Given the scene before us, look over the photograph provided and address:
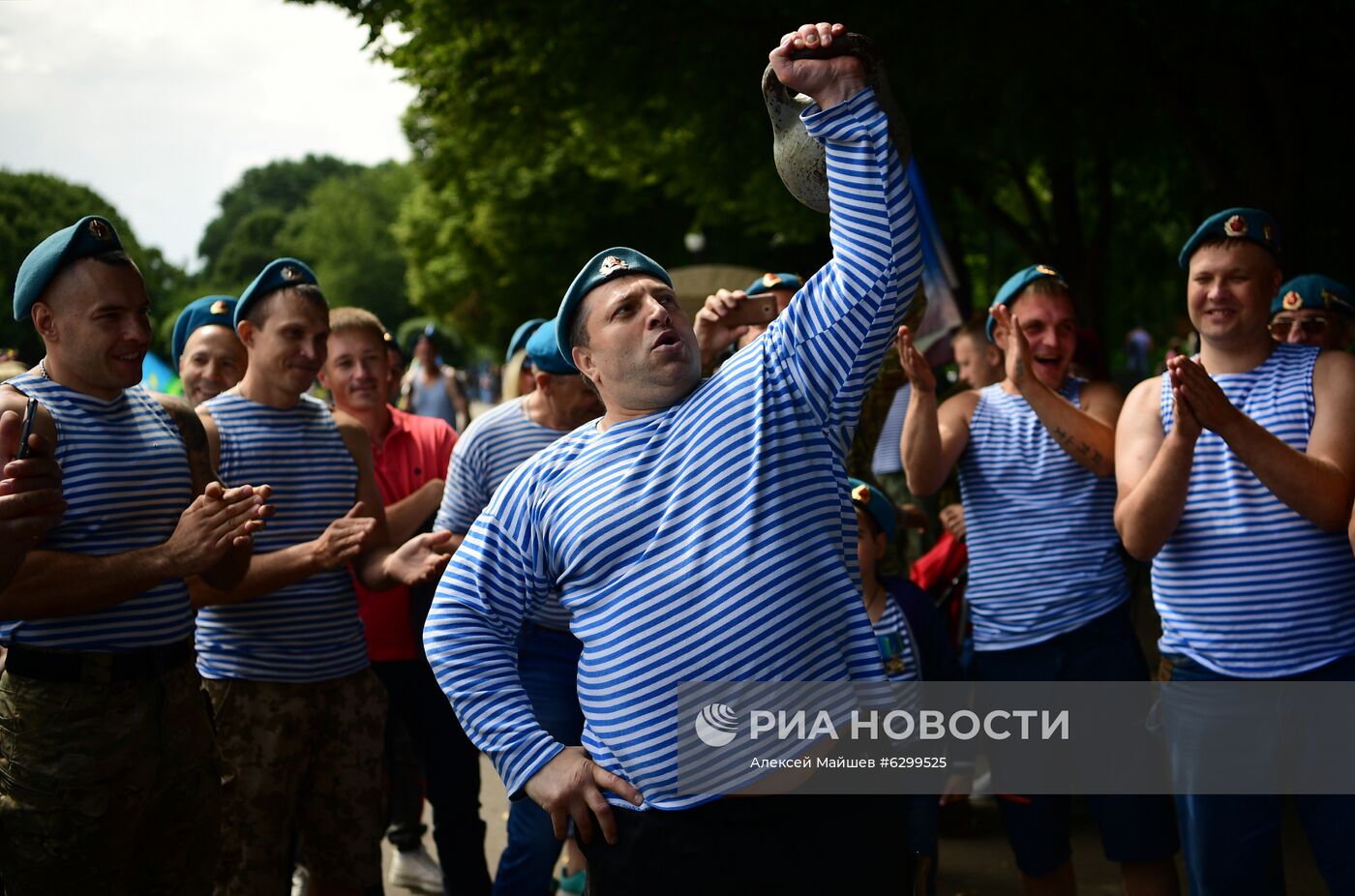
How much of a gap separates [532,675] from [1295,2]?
6.18m

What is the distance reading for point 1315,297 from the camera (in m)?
4.85

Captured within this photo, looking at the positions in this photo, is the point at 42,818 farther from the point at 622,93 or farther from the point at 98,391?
the point at 622,93

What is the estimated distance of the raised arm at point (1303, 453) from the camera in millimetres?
3320

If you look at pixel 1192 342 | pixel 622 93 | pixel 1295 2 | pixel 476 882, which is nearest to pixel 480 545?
pixel 476 882

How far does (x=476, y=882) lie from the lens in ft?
15.8

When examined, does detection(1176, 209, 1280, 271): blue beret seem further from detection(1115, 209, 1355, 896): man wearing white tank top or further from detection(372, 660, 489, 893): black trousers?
detection(372, 660, 489, 893): black trousers

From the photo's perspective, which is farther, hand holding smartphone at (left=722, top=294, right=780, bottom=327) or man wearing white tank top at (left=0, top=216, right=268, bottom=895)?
hand holding smartphone at (left=722, top=294, right=780, bottom=327)

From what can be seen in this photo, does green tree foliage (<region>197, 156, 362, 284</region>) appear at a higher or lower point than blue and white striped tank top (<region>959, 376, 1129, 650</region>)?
higher

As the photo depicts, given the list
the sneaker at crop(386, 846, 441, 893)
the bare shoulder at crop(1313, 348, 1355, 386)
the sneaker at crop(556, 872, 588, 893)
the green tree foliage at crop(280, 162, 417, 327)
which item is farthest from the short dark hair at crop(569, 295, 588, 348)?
the green tree foliage at crop(280, 162, 417, 327)

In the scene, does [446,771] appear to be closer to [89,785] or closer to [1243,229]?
[89,785]

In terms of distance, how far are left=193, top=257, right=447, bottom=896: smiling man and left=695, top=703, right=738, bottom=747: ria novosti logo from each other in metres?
1.74

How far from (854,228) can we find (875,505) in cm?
213

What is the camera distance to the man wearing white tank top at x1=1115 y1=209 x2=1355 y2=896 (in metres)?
3.39

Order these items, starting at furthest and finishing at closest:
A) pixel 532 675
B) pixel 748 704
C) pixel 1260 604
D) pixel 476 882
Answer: pixel 476 882 → pixel 532 675 → pixel 1260 604 → pixel 748 704
